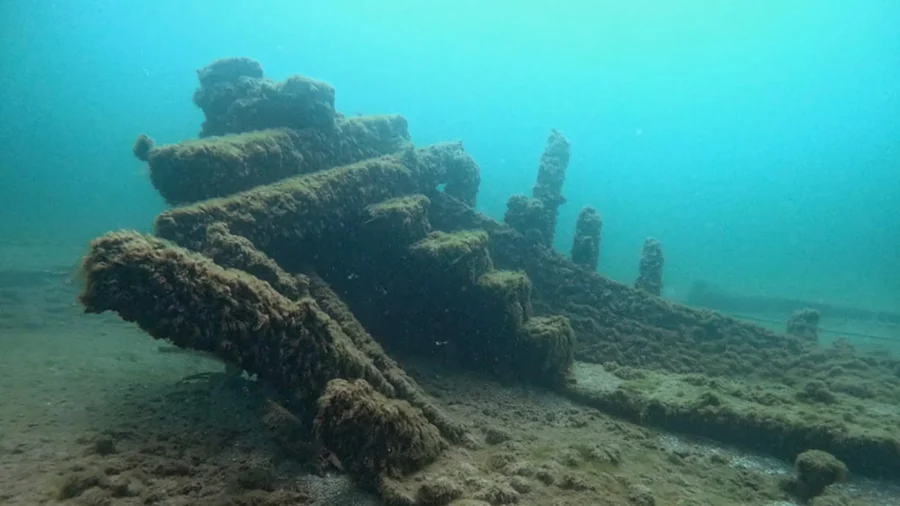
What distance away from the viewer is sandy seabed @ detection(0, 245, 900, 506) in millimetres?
4875

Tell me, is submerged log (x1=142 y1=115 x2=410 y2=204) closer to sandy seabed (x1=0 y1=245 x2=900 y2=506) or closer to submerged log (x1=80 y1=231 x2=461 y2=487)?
sandy seabed (x1=0 y1=245 x2=900 y2=506)

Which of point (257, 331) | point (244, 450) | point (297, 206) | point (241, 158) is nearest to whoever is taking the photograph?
point (257, 331)

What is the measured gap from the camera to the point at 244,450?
5656 millimetres

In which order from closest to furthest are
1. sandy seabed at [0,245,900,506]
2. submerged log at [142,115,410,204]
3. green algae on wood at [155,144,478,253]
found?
sandy seabed at [0,245,900,506] → green algae on wood at [155,144,478,253] → submerged log at [142,115,410,204]

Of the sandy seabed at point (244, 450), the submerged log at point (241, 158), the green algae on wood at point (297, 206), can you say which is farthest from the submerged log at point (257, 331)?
the submerged log at point (241, 158)

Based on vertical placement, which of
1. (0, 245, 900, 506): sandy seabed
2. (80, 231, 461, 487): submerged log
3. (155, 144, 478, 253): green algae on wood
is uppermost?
(155, 144, 478, 253): green algae on wood

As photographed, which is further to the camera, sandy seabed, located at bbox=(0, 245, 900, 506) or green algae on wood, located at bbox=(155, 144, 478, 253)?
green algae on wood, located at bbox=(155, 144, 478, 253)

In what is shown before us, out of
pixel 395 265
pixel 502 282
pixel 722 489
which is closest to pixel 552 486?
pixel 722 489

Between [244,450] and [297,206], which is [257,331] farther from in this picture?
[297,206]

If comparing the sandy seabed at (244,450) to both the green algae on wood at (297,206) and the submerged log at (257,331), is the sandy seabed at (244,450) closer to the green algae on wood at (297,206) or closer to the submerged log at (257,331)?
the submerged log at (257,331)

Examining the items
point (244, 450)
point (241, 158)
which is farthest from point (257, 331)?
point (241, 158)

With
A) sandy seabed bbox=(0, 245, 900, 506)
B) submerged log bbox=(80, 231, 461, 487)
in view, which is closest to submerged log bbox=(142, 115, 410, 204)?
sandy seabed bbox=(0, 245, 900, 506)

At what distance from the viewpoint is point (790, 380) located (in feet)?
33.2

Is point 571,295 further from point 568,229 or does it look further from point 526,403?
point 568,229
